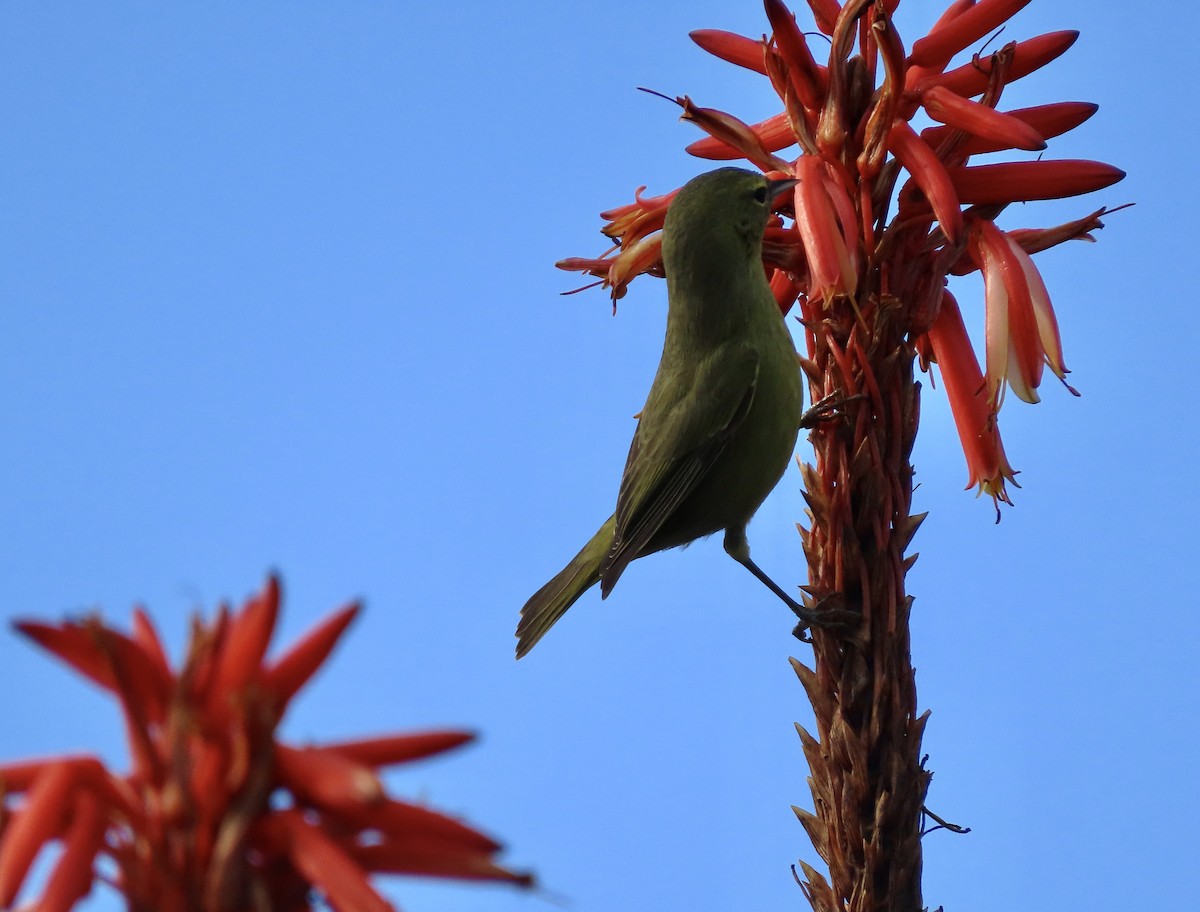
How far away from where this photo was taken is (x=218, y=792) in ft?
6.68

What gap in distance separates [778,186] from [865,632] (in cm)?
161

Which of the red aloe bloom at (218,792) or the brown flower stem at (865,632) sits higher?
the brown flower stem at (865,632)

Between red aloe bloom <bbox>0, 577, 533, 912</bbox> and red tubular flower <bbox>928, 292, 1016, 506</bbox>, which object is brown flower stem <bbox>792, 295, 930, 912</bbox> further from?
red aloe bloom <bbox>0, 577, 533, 912</bbox>

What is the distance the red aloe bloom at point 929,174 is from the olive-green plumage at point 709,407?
127 cm

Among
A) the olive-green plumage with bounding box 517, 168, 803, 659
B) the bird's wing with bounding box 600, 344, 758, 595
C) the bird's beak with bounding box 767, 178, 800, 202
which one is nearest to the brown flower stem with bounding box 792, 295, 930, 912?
the bird's beak with bounding box 767, 178, 800, 202

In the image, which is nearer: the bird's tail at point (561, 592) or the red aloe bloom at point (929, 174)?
the red aloe bloom at point (929, 174)

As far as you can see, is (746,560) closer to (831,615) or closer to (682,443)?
(682,443)

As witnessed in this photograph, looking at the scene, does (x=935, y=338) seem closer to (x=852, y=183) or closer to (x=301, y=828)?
(x=852, y=183)

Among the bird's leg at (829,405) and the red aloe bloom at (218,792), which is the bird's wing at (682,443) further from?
the red aloe bloom at (218,792)

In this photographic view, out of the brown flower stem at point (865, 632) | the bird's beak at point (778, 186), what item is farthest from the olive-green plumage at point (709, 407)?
the brown flower stem at point (865, 632)

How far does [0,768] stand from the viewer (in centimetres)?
207

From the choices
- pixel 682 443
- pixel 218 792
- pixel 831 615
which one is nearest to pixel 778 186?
pixel 831 615

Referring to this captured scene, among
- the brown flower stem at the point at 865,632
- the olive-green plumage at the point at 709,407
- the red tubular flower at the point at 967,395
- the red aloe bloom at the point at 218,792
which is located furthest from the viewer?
the olive-green plumage at the point at 709,407

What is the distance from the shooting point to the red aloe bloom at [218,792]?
197cm
